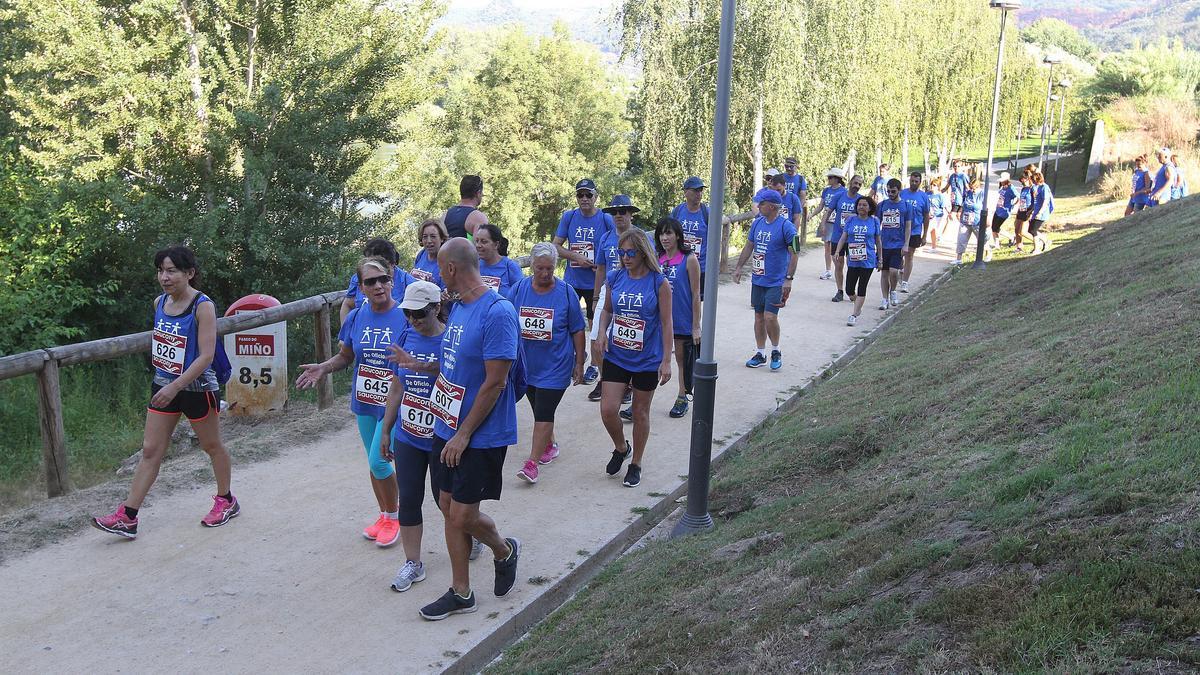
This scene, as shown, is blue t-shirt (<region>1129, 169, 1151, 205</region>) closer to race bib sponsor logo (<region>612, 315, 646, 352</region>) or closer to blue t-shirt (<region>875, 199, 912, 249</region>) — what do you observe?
blue t-shirt (<region>875, 199, 912, 249</region>)

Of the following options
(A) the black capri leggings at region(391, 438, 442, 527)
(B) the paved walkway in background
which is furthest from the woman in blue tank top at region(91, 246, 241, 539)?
(A) the black capri leggings at region(391, 438, 442, 527)

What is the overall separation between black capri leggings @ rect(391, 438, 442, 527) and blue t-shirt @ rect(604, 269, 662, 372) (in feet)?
7.38

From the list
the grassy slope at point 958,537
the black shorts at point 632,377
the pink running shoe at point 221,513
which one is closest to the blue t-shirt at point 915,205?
the grassy slope at point 958,537

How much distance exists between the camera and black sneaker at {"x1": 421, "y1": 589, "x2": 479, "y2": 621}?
5.36 m

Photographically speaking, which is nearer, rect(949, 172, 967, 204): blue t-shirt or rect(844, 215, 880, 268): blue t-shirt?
rect(844, 215, 880, 268): blue t-shirt

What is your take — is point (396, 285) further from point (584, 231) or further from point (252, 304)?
point (584, 231)

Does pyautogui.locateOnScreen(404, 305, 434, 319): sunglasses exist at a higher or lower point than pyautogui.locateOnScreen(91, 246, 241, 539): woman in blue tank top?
higher

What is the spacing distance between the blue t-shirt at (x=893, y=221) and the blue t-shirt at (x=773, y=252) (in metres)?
4.27

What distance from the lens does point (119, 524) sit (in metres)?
6.25

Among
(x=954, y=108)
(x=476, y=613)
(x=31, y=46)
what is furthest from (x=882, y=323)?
(x=954, y=108)

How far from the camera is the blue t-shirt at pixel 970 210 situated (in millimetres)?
20953

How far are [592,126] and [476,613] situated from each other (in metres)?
53.0

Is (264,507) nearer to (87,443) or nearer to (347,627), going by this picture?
(347,627)

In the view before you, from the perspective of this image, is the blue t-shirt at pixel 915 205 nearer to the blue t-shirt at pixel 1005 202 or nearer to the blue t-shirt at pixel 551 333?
the blue t-shirt at pixel 1005 202
